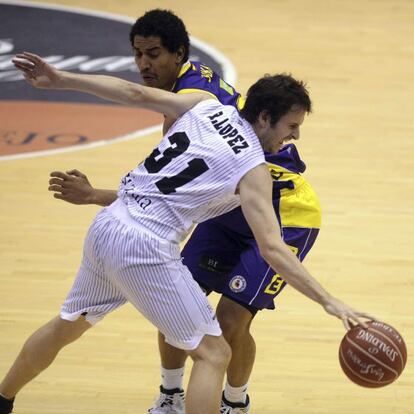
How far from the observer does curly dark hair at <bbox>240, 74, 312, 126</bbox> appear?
4.97 m

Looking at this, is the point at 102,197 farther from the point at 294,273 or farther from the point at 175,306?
the point at 294,273

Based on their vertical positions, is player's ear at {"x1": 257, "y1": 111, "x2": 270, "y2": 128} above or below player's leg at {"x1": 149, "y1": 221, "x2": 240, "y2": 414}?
above

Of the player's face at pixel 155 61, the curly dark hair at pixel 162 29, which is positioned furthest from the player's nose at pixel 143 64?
the curly dark hair at pixel 162 29

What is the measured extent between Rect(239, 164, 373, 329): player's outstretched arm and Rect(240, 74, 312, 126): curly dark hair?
1.14ft

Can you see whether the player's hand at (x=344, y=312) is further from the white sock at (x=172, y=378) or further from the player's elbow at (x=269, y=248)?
the white sock at (x=172, y=378)

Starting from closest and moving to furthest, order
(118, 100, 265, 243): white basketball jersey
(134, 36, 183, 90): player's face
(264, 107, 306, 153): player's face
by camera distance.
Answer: (118, 100, 265, 243): white basketball jersey, (264, 107, 306, 153): player's face, (134, 36, 183, 90): player's face

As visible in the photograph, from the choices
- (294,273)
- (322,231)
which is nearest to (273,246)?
(294,273)

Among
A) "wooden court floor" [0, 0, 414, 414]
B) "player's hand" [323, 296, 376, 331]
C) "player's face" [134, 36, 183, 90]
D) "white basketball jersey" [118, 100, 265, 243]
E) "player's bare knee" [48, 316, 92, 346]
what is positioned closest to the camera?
"player's hand" [323, 296, 376, 331]

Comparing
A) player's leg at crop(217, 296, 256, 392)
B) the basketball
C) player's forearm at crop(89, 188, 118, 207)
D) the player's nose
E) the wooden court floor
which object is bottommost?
the wooden court floor

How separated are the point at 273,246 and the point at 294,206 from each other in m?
1.16

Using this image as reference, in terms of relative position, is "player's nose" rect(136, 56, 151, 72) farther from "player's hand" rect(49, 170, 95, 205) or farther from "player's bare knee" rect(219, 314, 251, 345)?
"player's bare knee" rect(219, 314, 251, 345)

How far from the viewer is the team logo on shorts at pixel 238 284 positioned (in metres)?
5.55

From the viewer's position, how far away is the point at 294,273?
4602mm

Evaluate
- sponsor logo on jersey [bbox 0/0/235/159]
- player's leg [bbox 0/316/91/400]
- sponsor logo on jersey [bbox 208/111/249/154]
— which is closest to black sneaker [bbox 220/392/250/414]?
player's leg [bbox 0/316/91/400]
